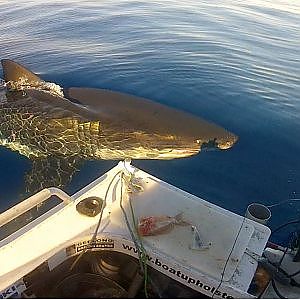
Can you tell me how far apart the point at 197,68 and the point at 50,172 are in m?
5.43

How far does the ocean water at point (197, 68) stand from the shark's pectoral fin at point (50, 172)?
123 mm

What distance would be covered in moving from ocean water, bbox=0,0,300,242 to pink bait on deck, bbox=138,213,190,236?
2.47 meters

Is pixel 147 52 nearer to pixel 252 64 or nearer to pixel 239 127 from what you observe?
pixel 252 64

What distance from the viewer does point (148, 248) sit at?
2955mm

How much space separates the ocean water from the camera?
19.8ft

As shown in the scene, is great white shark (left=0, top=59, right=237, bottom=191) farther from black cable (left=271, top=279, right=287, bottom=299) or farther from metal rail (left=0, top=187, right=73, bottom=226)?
black cable (left=271, top=279, right=287, bottom=299)

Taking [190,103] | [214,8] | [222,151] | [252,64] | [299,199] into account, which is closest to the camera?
[299,199]

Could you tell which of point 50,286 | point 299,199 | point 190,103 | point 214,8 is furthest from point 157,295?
point 214,8

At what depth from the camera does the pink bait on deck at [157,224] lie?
3070 mm

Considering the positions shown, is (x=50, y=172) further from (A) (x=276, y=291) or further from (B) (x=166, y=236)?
(A) (x=276, y=291)

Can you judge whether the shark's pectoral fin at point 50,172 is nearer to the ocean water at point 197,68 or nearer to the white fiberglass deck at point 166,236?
the ocean water at point 197,68

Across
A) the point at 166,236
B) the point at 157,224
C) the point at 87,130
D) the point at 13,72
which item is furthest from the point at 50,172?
the point at 166,236

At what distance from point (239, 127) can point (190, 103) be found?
131 cm

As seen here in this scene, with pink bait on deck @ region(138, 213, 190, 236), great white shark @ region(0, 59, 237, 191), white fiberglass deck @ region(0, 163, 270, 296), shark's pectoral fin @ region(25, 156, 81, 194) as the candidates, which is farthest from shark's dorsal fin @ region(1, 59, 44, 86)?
pink bait on deck @ region(138, 213, 190, 236)
